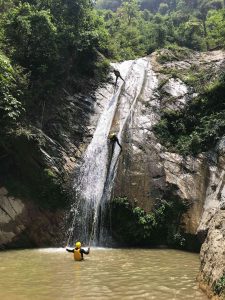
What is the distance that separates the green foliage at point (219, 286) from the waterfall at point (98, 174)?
352 inches

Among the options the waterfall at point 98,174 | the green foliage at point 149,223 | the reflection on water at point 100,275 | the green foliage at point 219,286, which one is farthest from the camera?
the waterfall at point 98,174

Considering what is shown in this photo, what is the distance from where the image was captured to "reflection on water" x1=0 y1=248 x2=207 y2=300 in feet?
29.7

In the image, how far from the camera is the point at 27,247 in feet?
55.4

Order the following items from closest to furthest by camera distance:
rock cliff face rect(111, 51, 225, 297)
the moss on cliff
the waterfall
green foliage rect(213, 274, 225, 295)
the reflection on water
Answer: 1. green foliage rect(213, 274, 225, 295)
2. the reflection on water
3. rock cliff face rect(111, 51, 225, 297)
4. the waterfall
5. the moss on cliff

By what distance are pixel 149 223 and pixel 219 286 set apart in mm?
8542

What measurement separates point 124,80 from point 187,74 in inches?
176

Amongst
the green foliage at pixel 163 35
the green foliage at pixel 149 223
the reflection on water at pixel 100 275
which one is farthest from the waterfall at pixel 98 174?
the green foliage at pixel 163 35

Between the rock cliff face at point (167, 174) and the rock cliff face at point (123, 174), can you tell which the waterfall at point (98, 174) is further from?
the rock cliff face at point (167, 174)

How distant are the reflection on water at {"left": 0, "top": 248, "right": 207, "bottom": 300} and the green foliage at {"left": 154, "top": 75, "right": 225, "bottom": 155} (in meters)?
6.25

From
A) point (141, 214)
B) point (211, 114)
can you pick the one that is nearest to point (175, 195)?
point (141, 214)

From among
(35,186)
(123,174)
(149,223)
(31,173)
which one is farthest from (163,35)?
(149,223)

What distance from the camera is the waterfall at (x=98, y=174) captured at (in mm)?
17359

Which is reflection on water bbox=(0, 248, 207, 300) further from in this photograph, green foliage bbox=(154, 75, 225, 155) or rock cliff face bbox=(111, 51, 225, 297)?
green foliage bbox=(154, 75, 225, 155)

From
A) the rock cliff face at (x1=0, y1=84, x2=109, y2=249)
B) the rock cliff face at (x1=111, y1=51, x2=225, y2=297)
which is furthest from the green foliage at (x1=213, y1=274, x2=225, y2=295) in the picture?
the rock cliff face at (x1=0, y1=84, x2=109, y2=249)
